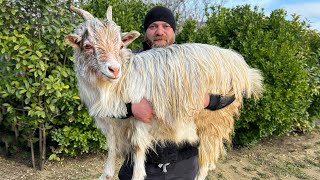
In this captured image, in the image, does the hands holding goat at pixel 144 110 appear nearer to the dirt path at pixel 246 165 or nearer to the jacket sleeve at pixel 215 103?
the jacket sleeve at pixel 215 103

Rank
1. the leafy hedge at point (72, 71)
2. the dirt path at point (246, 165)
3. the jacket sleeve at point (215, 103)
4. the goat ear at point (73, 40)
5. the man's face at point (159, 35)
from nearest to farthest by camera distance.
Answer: the goat ear at point (73, 40) < the jacket sleeve at point (215, 103) < the man's face at point (159, 35) < the leafy hedge at point (72, 71) < the dirt path at point (246, 165)

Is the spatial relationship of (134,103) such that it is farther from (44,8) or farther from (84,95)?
(44,8)

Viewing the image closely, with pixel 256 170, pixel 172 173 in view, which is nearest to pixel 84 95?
pixel 172 173

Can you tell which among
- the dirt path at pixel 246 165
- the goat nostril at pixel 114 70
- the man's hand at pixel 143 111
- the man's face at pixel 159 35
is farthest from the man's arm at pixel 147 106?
the dirt path at pixel 246 165

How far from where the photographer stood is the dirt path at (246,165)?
18.2 feet

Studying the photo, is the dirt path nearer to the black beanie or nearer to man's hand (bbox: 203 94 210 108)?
the black beanie

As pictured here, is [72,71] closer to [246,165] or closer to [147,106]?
[147,106]

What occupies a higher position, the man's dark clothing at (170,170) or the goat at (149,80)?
the goat at (149,80)

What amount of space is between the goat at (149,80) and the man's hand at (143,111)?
35 mm

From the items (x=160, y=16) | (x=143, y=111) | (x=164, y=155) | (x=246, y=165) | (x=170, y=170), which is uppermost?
(x=160, y=16)

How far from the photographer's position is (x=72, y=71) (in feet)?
17.0

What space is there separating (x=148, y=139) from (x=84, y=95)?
0.55 metres

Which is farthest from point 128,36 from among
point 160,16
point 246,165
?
point 246,165

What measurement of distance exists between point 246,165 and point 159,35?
3888 millimetres
